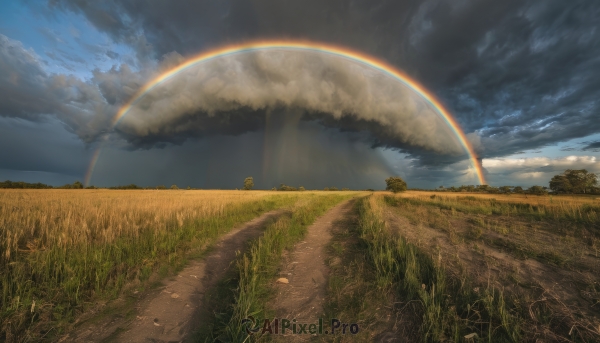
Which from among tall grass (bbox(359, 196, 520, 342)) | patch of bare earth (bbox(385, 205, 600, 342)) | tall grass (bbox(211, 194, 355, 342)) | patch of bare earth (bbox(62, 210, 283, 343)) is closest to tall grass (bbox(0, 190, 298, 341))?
patch of bare earth (bbox(62, 210, 283, 343))

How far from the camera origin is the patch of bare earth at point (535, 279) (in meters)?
3.71

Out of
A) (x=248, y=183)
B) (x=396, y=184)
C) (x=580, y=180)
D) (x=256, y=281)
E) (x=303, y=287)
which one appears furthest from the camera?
(x=248, y=183)

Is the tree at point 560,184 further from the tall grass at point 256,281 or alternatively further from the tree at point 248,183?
the tree at point 248,183

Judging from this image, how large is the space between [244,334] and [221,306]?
1.52 m

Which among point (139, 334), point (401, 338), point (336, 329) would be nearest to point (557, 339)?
point (401, 338)

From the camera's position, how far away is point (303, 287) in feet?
18.9

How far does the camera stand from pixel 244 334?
360 cm

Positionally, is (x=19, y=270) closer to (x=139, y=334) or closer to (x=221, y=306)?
(x=139, y=334)

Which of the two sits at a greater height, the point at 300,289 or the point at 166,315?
the point at 300,289

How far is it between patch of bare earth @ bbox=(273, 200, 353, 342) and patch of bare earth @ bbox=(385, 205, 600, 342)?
2948mm

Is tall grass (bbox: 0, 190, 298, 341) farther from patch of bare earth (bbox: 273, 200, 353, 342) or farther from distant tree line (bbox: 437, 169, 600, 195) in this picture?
distant tree line (bbox: 437, 169, 600, 195)

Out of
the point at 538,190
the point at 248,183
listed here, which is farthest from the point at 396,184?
the point at 248,183

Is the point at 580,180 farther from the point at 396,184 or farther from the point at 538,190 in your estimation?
the point at 396,184

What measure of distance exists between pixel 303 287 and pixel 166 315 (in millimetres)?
2817
